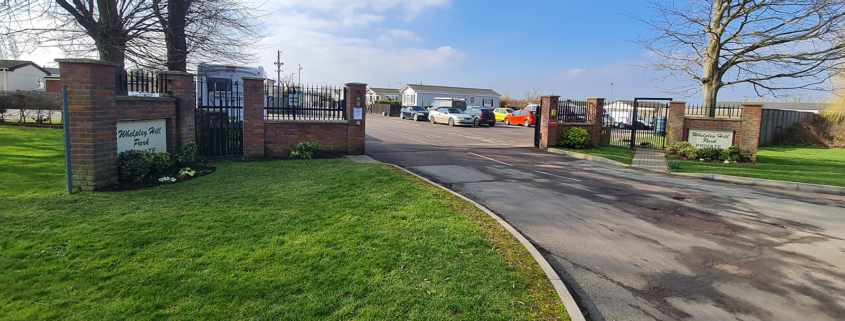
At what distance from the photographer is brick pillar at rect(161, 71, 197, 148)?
10.3 metres

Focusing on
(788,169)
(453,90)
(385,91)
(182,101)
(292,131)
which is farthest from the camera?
(385,91)

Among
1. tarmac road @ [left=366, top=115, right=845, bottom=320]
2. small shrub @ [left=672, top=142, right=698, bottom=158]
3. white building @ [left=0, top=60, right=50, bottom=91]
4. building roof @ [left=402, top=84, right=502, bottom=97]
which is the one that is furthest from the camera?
building roof @ [left=402, top=84, right=502, bottom=97]

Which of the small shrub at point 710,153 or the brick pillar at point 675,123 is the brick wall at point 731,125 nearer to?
the brick pillar at point 675,123

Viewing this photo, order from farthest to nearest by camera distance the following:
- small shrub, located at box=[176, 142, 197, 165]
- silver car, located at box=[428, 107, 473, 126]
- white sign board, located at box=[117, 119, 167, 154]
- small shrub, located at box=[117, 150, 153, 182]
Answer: silver car, located at box=[428, 107, 473, 126]
small shrub, located at box=[176, 142, 197, 165]
white sign board, located at box=[117, 119, 167, 154]
small shrub, located at box=[117, 150, 153, 182]

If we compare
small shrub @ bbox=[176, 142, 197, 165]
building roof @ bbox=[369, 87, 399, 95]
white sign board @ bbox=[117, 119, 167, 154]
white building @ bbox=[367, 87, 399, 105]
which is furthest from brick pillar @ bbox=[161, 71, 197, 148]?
building roof @ bbox=[369, 87, 399, 95]

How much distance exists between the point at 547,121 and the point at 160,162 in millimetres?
13447

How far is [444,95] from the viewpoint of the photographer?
64812mm

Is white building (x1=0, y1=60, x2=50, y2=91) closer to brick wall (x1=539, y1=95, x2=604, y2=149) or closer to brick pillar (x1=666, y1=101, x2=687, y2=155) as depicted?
brick wall (x1=539, y1=95, x2=604, y2=149)

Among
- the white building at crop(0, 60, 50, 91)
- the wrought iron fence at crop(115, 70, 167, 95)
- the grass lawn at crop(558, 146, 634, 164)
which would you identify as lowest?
the grass lawn at crop(558, 146, 634, 164)

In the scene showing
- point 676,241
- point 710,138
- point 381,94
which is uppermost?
point 381,94

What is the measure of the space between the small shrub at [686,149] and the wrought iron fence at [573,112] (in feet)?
11.4

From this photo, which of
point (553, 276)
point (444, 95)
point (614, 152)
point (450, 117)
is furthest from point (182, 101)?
point (444, 95)

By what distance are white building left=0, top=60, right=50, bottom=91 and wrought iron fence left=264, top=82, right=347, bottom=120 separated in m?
50.3

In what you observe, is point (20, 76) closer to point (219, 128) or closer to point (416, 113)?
point (416, 113)
